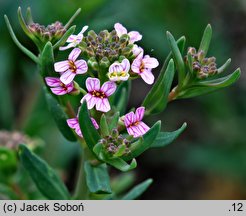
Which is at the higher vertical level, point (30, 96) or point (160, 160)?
point (30, 96)

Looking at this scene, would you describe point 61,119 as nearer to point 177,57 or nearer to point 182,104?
point 177,57

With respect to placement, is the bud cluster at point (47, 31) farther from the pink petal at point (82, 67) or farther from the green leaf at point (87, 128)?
the green leaf at point (87, 128)

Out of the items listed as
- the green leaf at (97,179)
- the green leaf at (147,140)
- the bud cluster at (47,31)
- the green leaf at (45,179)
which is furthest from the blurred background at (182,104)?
the green leaf at (147,140)

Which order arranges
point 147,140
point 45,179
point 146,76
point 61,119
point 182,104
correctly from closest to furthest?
point 147,140 → point 146,76 → point 61,119 → point 45,179 → point 182,104

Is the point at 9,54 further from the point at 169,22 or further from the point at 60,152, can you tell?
the point at 169,22

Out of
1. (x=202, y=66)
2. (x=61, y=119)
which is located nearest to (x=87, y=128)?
(x=61, y=119)
